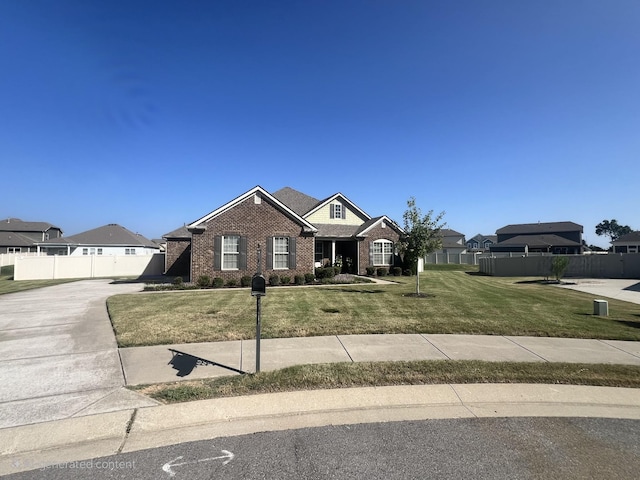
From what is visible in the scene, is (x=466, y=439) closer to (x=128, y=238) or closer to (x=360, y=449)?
(x=360, y=449)

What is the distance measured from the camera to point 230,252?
736 inches

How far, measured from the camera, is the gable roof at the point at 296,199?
28.6 meters

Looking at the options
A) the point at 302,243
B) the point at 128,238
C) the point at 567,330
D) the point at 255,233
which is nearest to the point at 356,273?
the point at 302,243

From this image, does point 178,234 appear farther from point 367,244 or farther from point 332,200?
point 367,244

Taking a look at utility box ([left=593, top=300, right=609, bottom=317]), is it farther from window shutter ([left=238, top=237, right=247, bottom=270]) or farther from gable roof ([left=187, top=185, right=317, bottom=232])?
window shutter ([left=238, top=237, right=247, bottom=270])

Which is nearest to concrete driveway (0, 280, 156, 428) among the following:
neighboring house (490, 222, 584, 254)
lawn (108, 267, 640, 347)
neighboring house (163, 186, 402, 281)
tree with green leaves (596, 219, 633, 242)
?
lawn (108, 267, 640, 347)

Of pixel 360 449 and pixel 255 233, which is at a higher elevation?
pixel 255 233

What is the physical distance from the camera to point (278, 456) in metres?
3.41

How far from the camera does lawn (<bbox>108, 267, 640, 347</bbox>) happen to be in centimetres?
821

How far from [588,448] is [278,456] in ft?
11.0

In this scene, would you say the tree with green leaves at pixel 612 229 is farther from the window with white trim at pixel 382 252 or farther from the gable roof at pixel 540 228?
the window with white trim at pixel 382 252

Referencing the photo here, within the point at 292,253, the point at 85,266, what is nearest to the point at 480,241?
the point at 292,253

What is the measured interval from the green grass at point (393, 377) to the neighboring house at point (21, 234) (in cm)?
5728

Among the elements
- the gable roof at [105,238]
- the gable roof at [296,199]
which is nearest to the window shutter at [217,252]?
the gable roof at [296,199]
